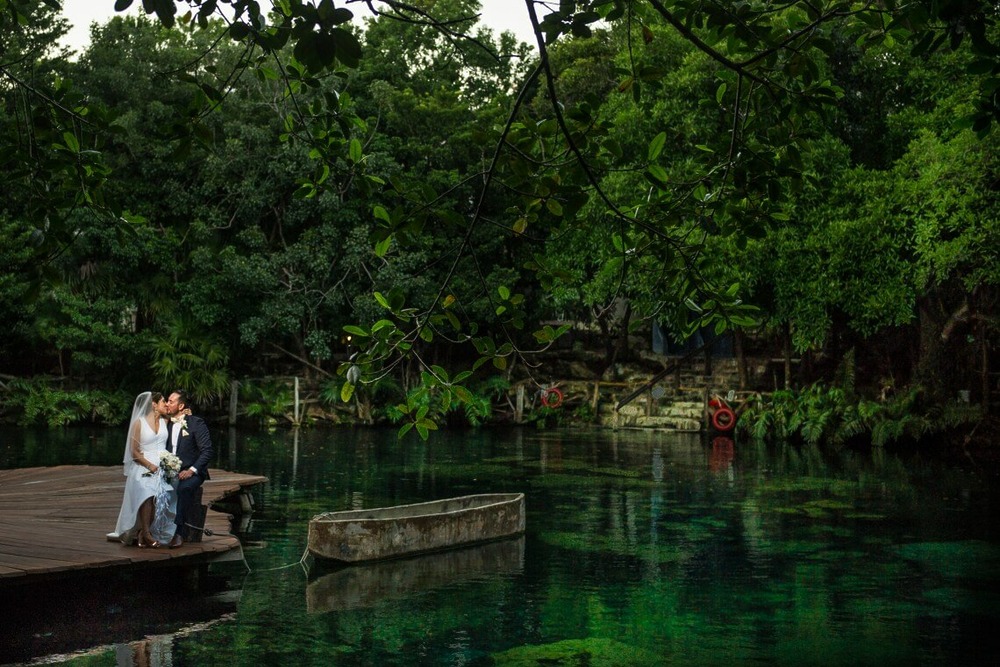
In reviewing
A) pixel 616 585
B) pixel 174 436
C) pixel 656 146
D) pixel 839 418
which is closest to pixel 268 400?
pixel 839 418

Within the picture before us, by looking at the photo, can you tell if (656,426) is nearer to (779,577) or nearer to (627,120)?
(627,120)

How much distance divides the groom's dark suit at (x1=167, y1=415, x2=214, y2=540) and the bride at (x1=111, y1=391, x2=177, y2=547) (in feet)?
0.64

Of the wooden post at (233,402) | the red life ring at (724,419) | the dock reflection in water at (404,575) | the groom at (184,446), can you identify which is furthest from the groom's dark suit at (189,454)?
the wooden post at (233,402)

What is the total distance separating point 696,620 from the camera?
11.5m

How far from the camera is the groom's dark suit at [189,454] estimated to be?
41.3 feet

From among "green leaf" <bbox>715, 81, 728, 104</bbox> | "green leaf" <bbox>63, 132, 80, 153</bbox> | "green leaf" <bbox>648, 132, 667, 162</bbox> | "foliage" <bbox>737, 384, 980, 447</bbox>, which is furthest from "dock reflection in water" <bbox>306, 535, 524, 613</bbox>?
"foliage" <bbox>737, 384, 980, 447</bbox>

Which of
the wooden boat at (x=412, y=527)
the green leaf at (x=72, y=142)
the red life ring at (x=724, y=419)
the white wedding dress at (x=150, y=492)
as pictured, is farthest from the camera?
the red life ring at (x=724, y=419)

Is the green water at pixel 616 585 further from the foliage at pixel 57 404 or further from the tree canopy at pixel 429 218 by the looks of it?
the foliage at pixel 57 404

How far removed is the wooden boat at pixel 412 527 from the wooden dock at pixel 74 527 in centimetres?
129

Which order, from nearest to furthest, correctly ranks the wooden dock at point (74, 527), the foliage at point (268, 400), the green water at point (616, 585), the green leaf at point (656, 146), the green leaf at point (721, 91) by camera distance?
the green leaf at point (656, 146) < the green leaf at point (721, 91) < the green water at point (616, 585) < the wooden dock at point (74, 527) < the foliage at point (268, 400)

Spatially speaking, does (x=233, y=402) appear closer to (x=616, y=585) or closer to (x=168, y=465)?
(x=168, y=465)

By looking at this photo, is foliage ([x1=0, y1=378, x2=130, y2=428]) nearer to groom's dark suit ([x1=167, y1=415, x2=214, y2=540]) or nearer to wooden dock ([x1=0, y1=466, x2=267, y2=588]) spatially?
wooden dock ([x1=0, y1=466, x2=267, y2=588])

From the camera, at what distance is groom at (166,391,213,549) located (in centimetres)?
1255

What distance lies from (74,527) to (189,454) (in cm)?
232
